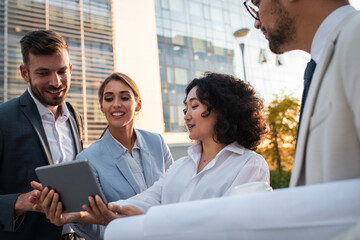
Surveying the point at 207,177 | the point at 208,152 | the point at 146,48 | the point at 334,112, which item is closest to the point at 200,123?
the point at 208,152

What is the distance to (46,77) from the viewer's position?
2.70 m

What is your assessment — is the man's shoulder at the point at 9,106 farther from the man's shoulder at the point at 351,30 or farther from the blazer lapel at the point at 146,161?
the man's shoulder at the point at 351,30

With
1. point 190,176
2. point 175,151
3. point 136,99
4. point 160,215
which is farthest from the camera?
point 175,151

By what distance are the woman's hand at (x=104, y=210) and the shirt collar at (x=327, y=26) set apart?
147 cm

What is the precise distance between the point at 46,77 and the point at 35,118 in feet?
1.32

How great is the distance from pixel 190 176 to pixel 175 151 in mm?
3505

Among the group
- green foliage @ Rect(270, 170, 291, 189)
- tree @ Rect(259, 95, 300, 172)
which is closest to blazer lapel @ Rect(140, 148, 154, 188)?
green foliage @ Rect(270, 170, 291, 189)

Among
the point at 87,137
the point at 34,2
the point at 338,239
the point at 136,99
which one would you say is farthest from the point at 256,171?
the point at 34,2

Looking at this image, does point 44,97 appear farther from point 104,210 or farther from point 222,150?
point 222,150

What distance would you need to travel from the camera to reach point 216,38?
19938 millimetres

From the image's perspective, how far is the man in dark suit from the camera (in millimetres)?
2338

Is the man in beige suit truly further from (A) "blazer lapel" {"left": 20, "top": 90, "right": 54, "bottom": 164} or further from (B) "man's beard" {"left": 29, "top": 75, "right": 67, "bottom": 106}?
(B) "man's beard" {"left": 29, "top": 75, "right": 67, "bottom": 106}

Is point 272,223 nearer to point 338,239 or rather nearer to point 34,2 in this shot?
point 338,239

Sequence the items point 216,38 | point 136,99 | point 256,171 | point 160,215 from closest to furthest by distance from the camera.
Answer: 1. point 160,215
2. point 256,171
3. point 136,99
4. point 216,38
